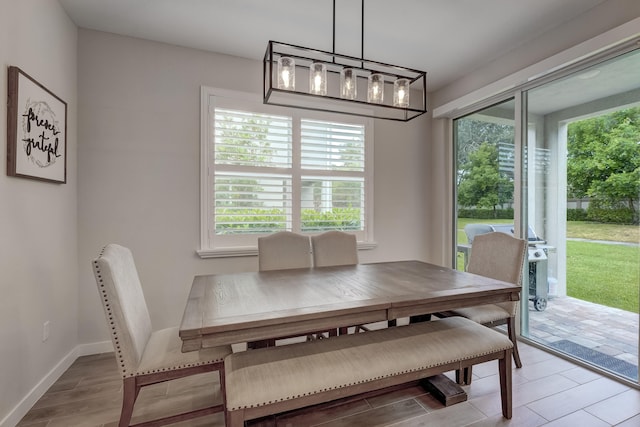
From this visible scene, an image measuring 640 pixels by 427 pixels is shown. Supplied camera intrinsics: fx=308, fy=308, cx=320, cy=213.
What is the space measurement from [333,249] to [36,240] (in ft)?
6.97

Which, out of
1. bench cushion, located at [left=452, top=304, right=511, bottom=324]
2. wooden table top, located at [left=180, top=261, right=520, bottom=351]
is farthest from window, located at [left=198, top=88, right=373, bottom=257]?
bench cushion, located at [left=452, top=304, right=511, bottom=324]

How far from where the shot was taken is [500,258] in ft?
8.02

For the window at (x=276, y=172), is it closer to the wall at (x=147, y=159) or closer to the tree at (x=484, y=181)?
the wall at (x=147, y=159)

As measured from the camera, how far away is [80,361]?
99.5 inches

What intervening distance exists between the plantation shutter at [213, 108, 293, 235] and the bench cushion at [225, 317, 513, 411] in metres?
1.67

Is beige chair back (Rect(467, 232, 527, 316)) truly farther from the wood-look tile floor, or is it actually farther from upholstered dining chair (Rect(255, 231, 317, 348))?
upholstered dining chair (Rect(255, 231, 317, 348))

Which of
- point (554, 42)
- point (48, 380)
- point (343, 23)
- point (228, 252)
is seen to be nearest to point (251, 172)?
point (228, 252)

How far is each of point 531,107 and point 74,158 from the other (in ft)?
13.4

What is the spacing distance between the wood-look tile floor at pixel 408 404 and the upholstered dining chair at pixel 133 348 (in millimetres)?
406

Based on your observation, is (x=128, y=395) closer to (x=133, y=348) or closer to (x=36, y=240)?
(x=133, y=348)

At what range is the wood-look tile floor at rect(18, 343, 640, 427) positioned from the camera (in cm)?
178

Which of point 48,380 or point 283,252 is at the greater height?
point 283,252

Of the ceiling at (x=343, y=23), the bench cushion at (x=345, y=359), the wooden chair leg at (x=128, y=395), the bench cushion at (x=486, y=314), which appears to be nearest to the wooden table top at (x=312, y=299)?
the bench cushion at (x=345, y=359)

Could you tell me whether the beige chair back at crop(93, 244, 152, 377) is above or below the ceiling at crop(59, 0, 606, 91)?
below
